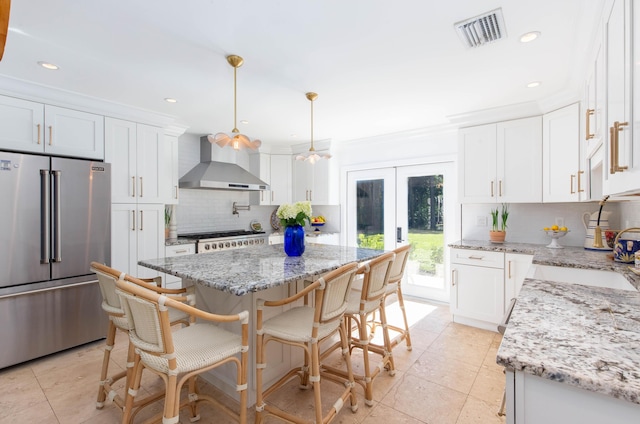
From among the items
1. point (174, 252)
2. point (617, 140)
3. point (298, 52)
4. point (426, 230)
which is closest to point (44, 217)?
point (174, 252)

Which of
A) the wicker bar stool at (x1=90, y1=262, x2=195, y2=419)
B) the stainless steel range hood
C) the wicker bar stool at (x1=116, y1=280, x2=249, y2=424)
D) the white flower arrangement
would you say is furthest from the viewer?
the stainless steel range hood

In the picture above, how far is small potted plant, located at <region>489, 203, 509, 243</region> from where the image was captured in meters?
3.61

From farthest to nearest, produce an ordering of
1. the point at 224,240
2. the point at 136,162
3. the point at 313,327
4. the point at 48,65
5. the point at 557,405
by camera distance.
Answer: the point at 224,240, the point at 136,162, the point at 48,65, the point at 313,327, the point at 557,405

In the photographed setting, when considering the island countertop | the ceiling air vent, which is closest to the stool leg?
the island countertop

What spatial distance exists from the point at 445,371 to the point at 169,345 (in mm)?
2173

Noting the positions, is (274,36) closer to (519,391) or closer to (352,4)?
(352,4)

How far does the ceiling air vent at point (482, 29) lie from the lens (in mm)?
Answer: 1823

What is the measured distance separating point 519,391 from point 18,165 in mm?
3677

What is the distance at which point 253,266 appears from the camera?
2.18 m

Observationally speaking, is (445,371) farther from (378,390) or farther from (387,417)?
(387,417)

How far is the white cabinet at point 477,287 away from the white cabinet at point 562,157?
2.75 feet

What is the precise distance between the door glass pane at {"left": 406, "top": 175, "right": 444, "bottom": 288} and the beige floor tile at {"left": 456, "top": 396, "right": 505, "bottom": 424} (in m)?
2.39

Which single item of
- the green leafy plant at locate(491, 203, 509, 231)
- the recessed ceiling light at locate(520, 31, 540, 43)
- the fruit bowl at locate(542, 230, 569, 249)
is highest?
the recessed ceiling light at locate(520, 31, 540, 43)

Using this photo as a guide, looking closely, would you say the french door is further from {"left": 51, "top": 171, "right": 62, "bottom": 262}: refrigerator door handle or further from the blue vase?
{"left": 51, "top": 171, "right": 62, "bottom": 262}: refrigerator door handle
